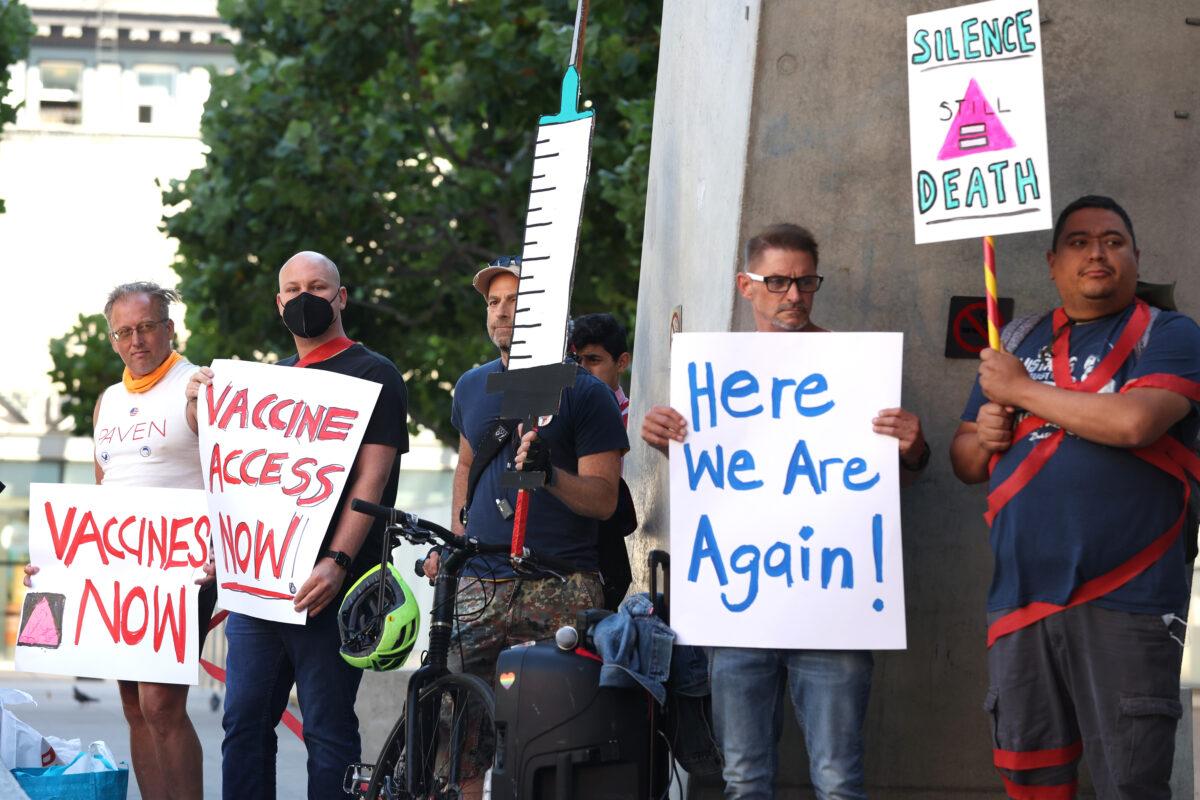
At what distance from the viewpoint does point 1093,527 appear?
14.3ft

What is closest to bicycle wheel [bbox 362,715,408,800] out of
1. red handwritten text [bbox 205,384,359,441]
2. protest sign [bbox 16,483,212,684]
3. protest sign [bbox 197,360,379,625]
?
protest sign [bbox 197,360,379,625]

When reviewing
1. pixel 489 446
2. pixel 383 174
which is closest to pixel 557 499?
pixel 489 446

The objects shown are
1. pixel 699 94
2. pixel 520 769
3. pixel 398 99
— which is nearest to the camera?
pixel 520 769

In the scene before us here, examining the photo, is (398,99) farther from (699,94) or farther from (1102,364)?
(1102,364)

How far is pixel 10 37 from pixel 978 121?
16.3m

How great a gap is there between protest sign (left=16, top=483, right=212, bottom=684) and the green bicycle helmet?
123 centimetres

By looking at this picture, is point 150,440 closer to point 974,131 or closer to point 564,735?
point 564,735

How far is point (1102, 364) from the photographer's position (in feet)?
14.6

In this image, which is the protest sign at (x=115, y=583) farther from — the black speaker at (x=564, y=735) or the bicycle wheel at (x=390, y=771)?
the black speaker at (x=564, y=735)


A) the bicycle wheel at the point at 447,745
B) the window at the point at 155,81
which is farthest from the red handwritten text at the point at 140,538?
the window at the point at 155,81

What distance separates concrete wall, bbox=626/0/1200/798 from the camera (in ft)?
18.1

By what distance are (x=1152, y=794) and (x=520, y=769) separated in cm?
159

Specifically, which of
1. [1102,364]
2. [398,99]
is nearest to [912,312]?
[1102,364]

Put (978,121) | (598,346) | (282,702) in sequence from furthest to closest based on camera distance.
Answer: (598,346) → (282,702) → (978,121)
